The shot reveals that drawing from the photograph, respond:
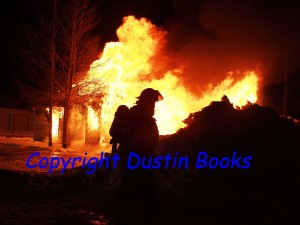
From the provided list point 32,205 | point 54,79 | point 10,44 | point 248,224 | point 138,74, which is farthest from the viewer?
point 10,44

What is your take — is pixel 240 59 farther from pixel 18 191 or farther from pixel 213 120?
pixel 18 191

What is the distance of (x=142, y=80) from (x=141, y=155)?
487 inches

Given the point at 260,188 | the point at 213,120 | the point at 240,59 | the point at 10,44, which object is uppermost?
the point at 10,44

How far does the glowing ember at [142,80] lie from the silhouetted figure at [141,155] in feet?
33.9

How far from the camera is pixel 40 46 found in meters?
19.7

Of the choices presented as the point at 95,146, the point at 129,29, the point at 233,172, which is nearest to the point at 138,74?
the point at 129,29

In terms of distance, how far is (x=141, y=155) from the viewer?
15.6 ft

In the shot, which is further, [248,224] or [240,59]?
[240,59]

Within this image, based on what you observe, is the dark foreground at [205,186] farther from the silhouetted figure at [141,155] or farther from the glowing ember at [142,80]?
the glowing ember at [142,80]

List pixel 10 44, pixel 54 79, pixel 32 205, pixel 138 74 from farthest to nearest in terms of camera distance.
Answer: pixel 10 44 → pixel 54 79 → pixel 138 74 → pixel 32 205

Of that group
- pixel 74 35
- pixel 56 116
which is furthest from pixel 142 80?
pixel 56 116

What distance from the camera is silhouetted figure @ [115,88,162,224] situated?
15.5 ft

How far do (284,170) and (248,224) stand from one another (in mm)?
2259

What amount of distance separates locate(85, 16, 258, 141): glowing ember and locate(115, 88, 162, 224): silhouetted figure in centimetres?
1032
